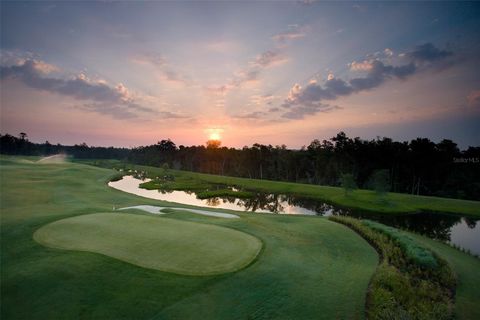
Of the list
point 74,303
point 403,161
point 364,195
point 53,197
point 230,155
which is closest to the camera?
point 74,303

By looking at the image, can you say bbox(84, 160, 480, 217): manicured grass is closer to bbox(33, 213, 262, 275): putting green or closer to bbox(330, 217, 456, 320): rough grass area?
bbox(330, 217, 456, 320): rough grass area

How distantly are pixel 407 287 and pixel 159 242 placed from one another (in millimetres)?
13734

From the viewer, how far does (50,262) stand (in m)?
13.8

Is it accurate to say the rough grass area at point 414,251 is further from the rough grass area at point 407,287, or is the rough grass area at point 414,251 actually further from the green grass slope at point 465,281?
the green grass slope at point 465,281

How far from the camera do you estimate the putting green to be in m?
13.9

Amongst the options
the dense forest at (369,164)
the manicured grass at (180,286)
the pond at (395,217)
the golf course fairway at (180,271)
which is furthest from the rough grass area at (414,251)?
the dense forest at (369,164)

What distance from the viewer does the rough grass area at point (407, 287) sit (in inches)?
455

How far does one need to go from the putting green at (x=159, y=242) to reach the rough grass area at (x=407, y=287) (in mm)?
6598

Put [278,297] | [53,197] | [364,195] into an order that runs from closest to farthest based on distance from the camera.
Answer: [278,297] → [53,197] → [364,195]

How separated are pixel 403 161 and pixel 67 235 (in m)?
80.8

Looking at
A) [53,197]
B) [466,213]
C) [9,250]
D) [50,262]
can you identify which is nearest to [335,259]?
[50,262]

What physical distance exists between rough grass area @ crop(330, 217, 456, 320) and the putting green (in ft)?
21.6

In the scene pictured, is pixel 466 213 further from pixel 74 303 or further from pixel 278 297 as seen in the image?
pixel 74 303

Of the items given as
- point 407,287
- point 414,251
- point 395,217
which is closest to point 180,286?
point 407,287
